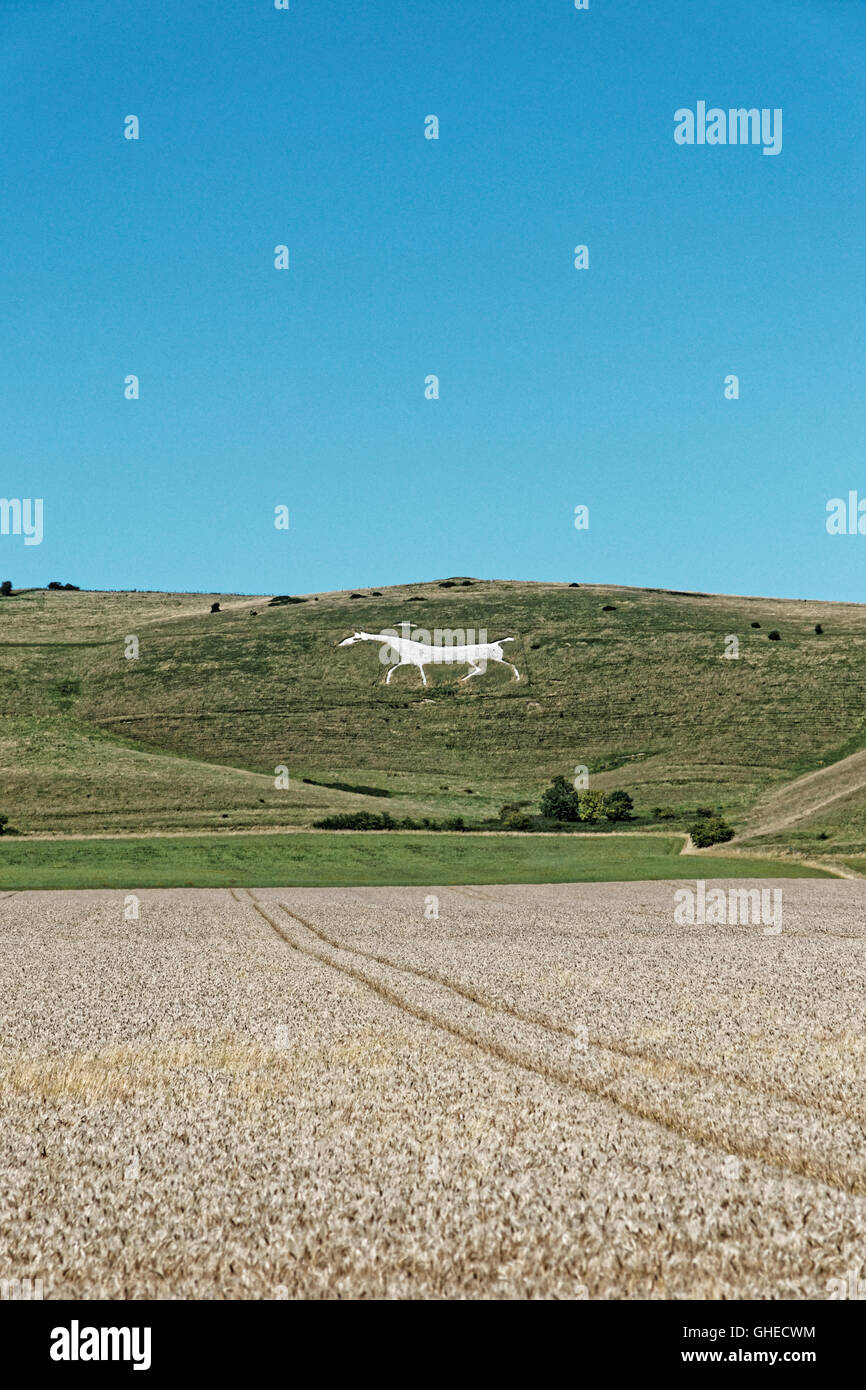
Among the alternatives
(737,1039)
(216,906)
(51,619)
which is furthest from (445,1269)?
(51,619)

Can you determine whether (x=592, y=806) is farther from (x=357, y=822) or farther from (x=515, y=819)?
(x=357, y=822)

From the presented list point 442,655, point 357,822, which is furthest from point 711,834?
point 442,655

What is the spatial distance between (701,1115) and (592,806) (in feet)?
237

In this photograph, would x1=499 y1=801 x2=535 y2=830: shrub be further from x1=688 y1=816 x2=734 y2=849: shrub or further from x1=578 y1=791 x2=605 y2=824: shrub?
x1=688 y1=816 x2=734 y2=849: shrub

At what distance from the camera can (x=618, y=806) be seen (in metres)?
80.2

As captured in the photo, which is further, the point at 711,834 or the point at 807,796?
the point at 807,796

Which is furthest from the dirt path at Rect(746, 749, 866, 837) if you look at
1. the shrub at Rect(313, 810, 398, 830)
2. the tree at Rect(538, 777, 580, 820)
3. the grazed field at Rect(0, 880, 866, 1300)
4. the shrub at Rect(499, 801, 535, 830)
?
the grazed field at Rect(0, 880, 866, 1300)

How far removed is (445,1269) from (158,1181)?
2668mm

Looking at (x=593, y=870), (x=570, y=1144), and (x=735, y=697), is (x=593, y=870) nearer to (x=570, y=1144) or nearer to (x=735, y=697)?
(x=570, y=1144)

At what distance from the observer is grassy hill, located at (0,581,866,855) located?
84375 mm

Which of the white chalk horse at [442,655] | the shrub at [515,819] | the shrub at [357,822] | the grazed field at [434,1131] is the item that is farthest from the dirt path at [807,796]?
the grazed field at [434,1131]

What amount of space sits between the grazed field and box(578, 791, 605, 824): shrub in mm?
59942

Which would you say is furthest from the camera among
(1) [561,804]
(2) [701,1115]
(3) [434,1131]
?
(1) [561,804]

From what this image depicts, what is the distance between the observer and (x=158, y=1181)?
7.76 meters
